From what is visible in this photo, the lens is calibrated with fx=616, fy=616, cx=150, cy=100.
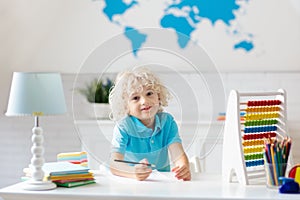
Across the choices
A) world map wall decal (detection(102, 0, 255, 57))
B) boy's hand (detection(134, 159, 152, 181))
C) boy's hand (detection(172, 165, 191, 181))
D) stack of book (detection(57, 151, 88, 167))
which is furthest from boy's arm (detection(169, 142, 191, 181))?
world map wall decal (detection(102, 0, 255, 57))

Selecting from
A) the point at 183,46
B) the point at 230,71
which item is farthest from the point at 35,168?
the point at 230,71

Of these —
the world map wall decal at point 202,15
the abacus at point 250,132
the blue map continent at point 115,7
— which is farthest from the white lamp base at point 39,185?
the blue map continent at point 115,7

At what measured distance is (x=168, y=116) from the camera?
2.22 meters

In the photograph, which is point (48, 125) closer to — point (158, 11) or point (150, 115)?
point (158, 11)

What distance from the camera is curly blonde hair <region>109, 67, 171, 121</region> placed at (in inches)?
84.7

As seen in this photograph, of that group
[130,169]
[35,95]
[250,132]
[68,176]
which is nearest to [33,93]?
[35,95]

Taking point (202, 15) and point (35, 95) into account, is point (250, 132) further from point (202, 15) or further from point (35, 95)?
point (202, 15)

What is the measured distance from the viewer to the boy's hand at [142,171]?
220cm

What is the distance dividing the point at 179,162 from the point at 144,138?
0.56 ft

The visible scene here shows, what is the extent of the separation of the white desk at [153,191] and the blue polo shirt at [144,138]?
0.10 metres

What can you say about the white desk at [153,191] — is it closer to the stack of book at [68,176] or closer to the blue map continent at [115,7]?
the stack of book at [68,176]

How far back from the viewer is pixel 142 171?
86.7 inches

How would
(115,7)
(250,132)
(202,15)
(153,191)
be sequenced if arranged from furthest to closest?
(115,7), (202,15), (250,132), (153,191)

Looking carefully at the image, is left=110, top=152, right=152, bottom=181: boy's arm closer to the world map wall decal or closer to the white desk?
the white desk
